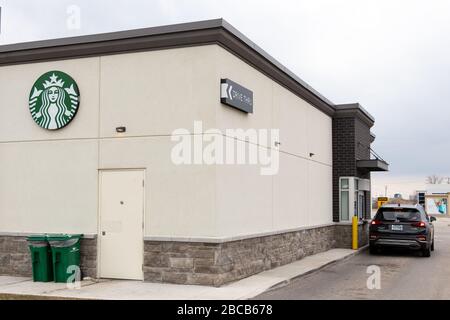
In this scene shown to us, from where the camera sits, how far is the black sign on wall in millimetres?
11495

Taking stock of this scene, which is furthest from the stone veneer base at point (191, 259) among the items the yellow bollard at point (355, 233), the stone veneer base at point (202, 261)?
the yellow bollard at point (355, 233)

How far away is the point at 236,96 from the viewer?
39.4 feet

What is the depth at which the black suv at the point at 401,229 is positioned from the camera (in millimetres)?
17656

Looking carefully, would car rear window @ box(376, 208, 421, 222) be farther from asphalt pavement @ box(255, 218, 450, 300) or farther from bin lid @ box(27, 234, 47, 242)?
bin lid @ box(27, 234, 47, 242)

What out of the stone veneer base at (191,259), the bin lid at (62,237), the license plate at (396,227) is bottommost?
the stone veneer base at (191,259)

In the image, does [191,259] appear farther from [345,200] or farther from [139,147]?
[345,200]

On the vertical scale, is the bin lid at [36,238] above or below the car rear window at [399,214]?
below

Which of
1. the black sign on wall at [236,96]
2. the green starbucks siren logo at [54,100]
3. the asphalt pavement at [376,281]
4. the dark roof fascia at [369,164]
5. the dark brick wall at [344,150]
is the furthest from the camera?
the dark roof fascia at [369,164]

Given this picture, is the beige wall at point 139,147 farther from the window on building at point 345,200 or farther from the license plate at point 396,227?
the window on building at point 345,200

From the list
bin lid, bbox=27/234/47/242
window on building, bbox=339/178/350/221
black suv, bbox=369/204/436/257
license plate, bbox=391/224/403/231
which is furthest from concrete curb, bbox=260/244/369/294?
bin lid, bbox=27/234/47/242

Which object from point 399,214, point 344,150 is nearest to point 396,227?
point 399,214

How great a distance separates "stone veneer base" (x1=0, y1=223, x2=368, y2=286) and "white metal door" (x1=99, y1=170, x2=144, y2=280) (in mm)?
231

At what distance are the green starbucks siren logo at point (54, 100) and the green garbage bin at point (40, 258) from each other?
2.60 m
